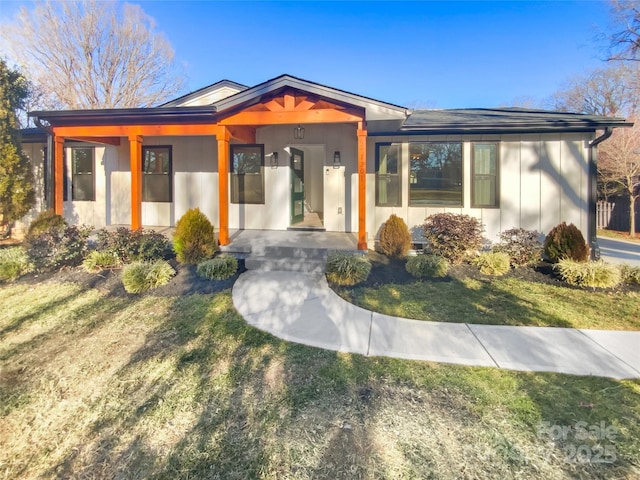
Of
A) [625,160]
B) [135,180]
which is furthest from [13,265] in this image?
[625,160]

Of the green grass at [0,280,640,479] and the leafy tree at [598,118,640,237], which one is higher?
the leafy tree at [598,118,640,237]

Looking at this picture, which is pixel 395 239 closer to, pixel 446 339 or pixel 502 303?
pixel 502 303

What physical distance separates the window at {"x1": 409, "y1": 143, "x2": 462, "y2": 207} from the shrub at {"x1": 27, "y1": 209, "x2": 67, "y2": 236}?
778 cm

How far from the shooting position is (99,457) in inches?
96.7

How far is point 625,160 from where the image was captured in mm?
15430

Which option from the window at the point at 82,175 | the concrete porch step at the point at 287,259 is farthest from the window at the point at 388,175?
the window at the point at 82,175

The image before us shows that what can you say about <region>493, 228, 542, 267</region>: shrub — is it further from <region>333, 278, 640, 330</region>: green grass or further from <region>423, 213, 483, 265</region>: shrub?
<region>333, 278, 640, 330</region>: green grass

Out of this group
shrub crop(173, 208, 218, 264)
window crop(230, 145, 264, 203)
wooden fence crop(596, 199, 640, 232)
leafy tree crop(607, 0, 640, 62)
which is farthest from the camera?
wooden fence crop(596, 199, 640, 232)

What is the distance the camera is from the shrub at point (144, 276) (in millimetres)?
5711

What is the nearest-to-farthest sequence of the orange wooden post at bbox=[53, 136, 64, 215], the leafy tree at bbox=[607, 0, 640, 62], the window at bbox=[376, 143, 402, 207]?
the orange wooden post at bbox=[53, 136, 64, 215] → the window at bbox=[376, 143, 402, 207] → the leafy tree at bbox=[607, 0, 640, 62]

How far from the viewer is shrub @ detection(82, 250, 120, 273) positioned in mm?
6664

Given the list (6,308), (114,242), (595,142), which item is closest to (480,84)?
(595,142)

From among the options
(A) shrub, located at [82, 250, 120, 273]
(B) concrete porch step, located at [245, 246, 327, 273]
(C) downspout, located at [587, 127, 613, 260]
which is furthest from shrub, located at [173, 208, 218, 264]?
(C) downspout, located at [587, 127, 613, 260]

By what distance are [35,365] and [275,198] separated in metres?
6.61
